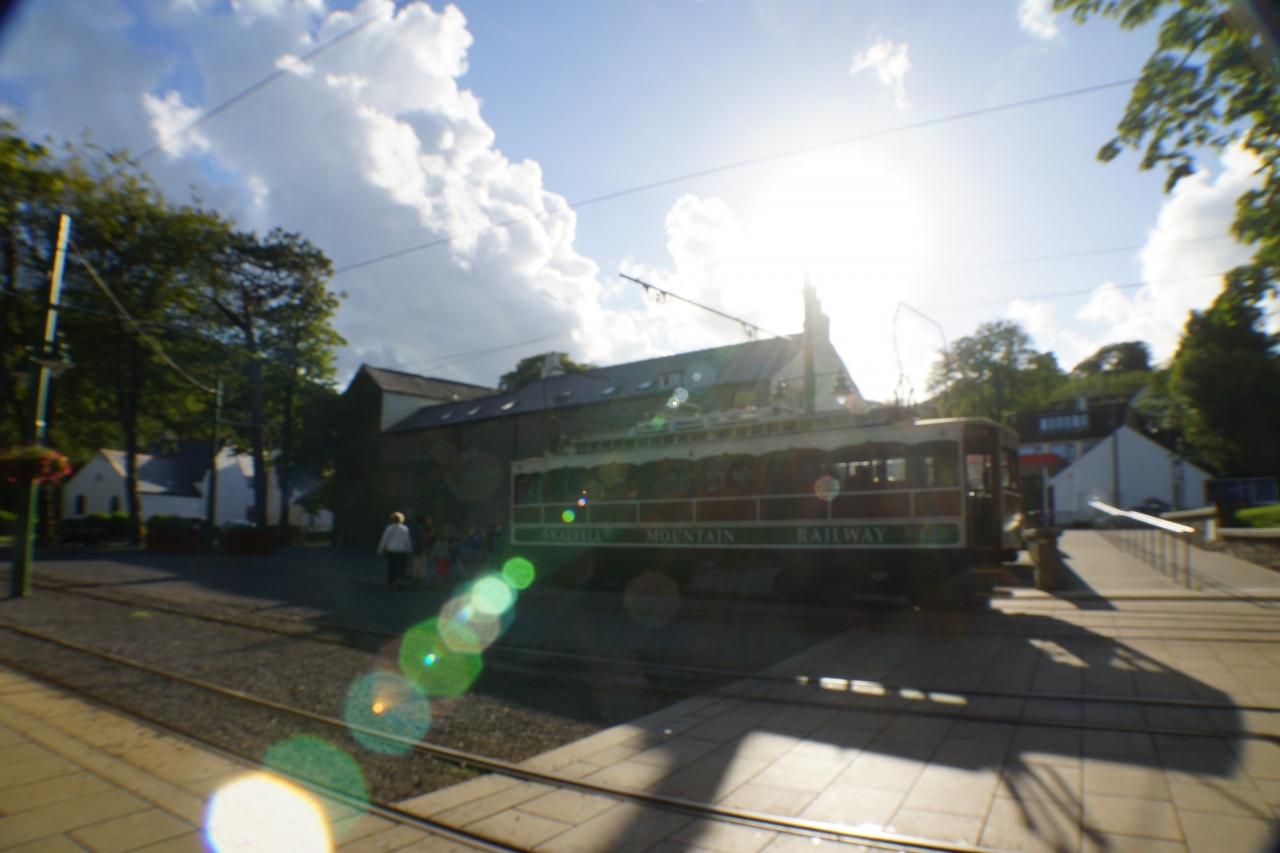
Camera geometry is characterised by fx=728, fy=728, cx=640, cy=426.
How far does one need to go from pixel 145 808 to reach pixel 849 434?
439 inches

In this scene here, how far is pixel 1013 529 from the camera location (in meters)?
13.3

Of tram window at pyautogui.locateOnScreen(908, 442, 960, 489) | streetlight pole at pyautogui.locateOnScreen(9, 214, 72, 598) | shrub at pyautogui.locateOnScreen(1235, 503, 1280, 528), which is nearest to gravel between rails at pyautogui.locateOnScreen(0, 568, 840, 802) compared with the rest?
streetlight pole at pyautogui.locateOnScreen(9, 214, 72, 598)

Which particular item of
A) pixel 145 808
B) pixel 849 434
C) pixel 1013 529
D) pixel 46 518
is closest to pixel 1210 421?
pixel 1013 529

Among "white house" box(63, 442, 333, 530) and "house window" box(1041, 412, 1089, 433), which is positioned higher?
"house window" box(1041, 412, 1089, 433)

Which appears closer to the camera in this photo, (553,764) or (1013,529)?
(553,764)

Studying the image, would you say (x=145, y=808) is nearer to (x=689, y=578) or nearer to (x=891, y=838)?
(x=891, y=838)

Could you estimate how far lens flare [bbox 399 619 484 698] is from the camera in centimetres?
713

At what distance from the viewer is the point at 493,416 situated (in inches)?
1454

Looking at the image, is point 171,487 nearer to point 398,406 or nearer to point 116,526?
point 116,526

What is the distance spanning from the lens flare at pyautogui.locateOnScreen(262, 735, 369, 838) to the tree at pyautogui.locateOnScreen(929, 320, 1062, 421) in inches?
2324

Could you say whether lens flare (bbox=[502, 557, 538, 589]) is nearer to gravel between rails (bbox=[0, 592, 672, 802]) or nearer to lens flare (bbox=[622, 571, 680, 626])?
lens flare (bbox=[622, 571, 680, 626])

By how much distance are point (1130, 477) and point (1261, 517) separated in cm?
2871

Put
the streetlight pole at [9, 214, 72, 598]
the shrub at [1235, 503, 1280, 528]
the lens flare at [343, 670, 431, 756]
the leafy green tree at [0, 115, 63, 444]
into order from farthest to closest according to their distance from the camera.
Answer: the leafy green tree at [0, 115, 63, 444], the shrub at [1235, 503, 1280, 528], the streetlight pole at [9, 214, 72, 598], the lens flare at [343, 670, 431, 756]

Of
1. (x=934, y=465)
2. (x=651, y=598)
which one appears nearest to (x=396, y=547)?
(x=651, y=598)
